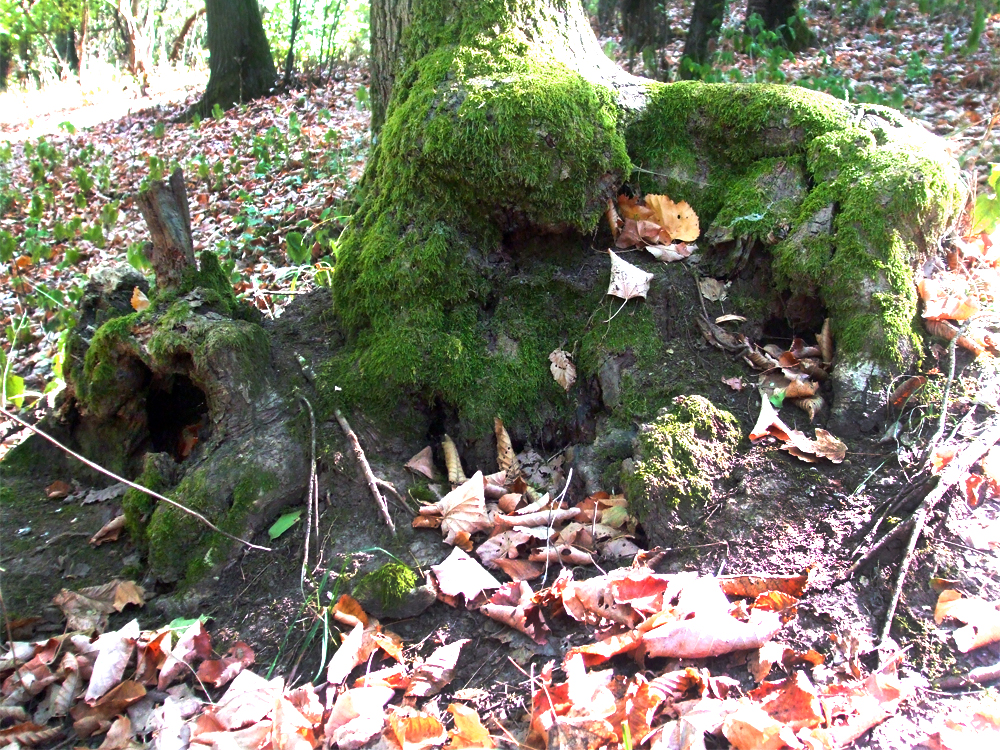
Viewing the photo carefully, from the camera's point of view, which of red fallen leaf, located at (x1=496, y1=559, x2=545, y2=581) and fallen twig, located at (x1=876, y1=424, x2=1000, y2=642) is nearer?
fallen twig, located at (x1=876, y1=424, x2=1000, y2=642)

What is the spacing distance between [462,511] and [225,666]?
2.85 feet

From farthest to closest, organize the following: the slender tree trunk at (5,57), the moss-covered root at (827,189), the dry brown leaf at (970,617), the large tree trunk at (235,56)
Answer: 1. the slender tree trunk at (5,57)
2. the large tree trunk at (235,56)
3. the moss-covered root at (827,189)
4. the dry brown leaf at (970,617)

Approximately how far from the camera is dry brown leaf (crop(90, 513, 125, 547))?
103 inches

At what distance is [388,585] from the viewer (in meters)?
2.08

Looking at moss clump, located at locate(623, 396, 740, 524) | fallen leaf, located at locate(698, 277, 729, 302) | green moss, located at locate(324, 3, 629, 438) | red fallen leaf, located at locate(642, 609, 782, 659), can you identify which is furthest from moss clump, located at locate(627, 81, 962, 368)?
red fallen leaf, located at locate(642, 609, 782, 659)

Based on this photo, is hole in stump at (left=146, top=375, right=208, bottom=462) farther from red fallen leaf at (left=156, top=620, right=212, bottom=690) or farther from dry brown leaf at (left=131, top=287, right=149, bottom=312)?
red fallen leaf at (left=156, top=620, right=212, bottom=690)

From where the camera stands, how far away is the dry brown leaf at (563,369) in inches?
107

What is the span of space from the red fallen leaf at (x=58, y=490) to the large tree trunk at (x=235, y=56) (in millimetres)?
8758

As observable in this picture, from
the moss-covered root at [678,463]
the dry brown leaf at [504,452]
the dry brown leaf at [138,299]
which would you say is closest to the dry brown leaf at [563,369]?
the dry brown leaf at [504,452]

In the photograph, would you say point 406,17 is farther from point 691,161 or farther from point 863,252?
point 863,252

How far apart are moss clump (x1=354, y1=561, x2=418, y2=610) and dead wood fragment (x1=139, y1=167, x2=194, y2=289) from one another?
166 cm

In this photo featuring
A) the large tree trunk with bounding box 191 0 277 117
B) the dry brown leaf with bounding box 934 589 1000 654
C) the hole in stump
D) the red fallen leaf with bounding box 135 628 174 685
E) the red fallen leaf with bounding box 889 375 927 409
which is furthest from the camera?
the large tree trunk with bounding box 191 0 277 117

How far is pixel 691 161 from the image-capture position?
116 inches

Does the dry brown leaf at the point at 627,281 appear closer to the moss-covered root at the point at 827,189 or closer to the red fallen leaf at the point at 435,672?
the moss-covered root at the point at 827,189
